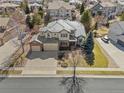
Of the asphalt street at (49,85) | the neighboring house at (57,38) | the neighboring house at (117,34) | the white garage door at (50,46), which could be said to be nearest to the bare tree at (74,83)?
the asphalt street at (49,85)

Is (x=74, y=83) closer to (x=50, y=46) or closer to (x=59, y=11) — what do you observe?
(x=50, y=46)

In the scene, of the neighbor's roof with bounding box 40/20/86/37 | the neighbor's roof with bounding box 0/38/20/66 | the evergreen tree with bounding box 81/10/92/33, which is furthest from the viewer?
the evergreen tree with bounding box 81/10/92/33

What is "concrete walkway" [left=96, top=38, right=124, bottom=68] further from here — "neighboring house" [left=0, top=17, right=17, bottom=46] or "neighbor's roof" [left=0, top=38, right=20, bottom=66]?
"neighboring house" [left=0, top=17, right=17, bottom=46]

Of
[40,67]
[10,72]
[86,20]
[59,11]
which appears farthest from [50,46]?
[59,11]

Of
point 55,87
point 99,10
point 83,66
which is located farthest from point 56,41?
point 99,10

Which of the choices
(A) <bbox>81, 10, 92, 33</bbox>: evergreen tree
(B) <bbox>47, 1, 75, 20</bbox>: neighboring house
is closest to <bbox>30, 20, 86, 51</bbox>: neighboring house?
(A) <bbox>81, 10, 92, 33</bbox>: evergreen tree

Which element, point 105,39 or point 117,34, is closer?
point 105,39

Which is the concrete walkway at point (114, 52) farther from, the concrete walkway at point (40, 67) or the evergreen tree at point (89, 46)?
the concrete walkway at point (40, 67)
